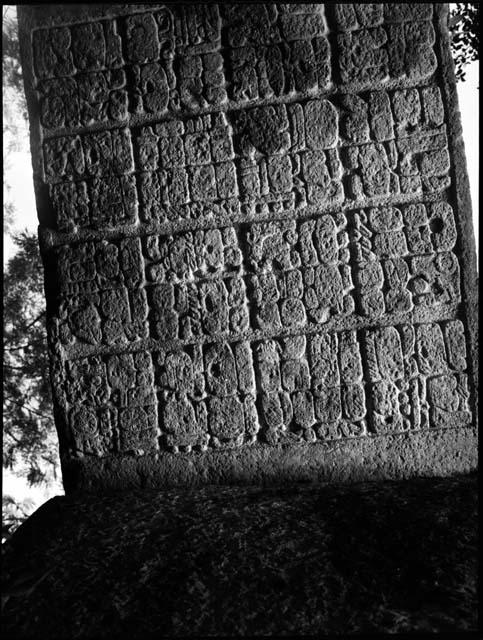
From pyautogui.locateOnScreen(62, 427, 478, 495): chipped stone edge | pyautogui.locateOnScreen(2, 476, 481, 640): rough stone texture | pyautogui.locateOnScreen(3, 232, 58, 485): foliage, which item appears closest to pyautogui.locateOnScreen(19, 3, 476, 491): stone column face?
pyautogui.locateOnScreen(62, 427, 478, 495): chipped stone edge

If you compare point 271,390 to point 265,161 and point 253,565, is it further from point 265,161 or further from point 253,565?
point 265,161

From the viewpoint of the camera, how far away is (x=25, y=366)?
4.97 metres

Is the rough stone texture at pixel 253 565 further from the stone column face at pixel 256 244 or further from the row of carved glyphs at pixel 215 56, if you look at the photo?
the row of carved glyphs at pixel 215 56

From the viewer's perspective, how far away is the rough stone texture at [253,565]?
189 centimetres

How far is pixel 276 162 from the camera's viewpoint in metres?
2.94

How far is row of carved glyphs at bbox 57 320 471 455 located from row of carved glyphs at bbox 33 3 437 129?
1.53m

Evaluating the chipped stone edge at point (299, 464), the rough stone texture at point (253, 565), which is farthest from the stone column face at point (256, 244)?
the rough stone texture at point (253, 565)

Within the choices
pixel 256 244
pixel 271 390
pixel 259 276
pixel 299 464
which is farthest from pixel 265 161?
pixel 299 464

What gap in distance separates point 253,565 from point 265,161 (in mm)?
2195

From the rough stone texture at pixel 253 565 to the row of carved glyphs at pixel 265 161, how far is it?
5.52 feet

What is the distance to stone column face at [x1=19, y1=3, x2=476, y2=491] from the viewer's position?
289 cm

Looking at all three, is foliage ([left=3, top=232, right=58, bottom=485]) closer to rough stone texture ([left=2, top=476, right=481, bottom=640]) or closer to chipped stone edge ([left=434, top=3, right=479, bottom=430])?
rough stone texture ([left=2, top=476, right=481, bottom=640])

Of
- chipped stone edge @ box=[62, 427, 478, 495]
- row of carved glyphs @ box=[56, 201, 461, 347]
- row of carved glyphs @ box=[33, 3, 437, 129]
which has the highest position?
row of carved glyphs @ box=[33, 3, 437, 129]

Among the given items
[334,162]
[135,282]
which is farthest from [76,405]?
[334,162]
